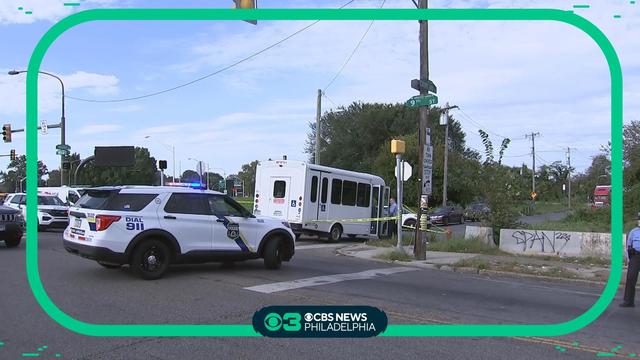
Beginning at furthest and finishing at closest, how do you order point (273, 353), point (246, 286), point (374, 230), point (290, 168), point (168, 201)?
point (374, 230), point (290, 168), point (168, 201), point (246, 286), point (273, 353)

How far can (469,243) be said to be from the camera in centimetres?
1680

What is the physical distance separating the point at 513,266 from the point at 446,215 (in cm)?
2432

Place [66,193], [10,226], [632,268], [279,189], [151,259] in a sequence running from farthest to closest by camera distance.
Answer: [66,193]
[279,189]
[10,226]
[151,259]
[632,268]

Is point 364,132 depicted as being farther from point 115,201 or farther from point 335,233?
point 115,201

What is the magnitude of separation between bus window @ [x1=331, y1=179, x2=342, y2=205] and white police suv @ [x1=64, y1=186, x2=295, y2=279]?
30.2 ft

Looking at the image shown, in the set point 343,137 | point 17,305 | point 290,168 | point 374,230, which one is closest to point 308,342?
point 17,305

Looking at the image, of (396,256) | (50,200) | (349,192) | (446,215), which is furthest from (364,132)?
(396,256)

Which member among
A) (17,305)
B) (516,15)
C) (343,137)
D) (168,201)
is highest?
(343,137)

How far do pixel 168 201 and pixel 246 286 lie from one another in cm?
238

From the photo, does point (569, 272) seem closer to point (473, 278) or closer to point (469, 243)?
point (473, 278)

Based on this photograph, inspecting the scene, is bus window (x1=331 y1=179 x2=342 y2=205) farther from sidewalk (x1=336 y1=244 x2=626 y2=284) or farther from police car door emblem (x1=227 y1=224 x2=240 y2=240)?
police car door emblem (x1=227 y1=224 x2=240 y2=240)

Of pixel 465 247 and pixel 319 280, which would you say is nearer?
pixel 319 280

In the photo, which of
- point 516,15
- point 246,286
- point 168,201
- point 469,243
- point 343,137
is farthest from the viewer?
point 343,137

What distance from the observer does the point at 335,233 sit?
20969 mm
